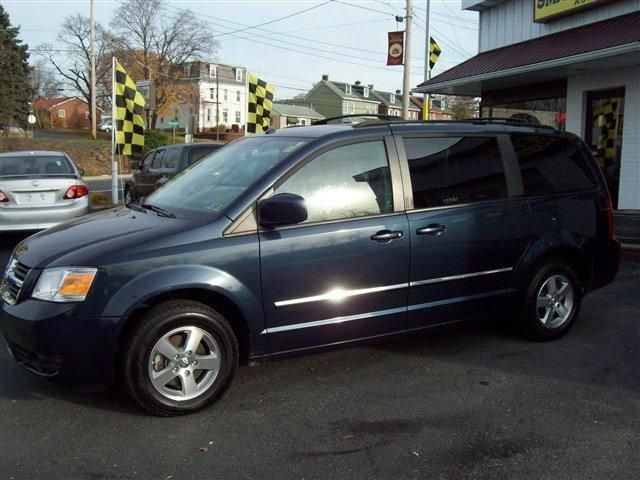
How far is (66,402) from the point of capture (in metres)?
3.80

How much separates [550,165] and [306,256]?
8.13 feet

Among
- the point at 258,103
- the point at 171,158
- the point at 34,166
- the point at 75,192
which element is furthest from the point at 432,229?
the point at 258,103

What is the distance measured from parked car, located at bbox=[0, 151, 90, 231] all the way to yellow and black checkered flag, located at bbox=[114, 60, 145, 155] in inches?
171

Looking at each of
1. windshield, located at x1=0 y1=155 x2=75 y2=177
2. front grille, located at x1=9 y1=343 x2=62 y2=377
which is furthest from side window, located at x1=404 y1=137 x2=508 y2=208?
windshield, located at x1=0 y1=155 x2=75 y2=177

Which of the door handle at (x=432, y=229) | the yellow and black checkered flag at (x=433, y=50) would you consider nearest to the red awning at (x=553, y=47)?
the door handle at (x=432, y=229)

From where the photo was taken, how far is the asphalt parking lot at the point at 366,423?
10.1ft

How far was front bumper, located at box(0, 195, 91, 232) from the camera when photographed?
8.30 metres

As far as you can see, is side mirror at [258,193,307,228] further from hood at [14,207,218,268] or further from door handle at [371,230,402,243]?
door handle at [371,230,402,243]

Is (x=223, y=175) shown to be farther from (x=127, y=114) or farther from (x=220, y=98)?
(x=220, y=98)

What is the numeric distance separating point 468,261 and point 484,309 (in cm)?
45

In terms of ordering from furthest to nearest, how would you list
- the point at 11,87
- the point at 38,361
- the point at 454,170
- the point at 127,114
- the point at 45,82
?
the point at 45,82 → the point at 11,87 → the point at 127,114 → the point at 454,170 → the point at 38,361

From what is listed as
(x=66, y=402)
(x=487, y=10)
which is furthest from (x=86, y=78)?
(x=66, y=402)

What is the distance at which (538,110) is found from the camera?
13.1 meters

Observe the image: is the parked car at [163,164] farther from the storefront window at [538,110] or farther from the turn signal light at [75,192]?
the storefront window at [538,110]
